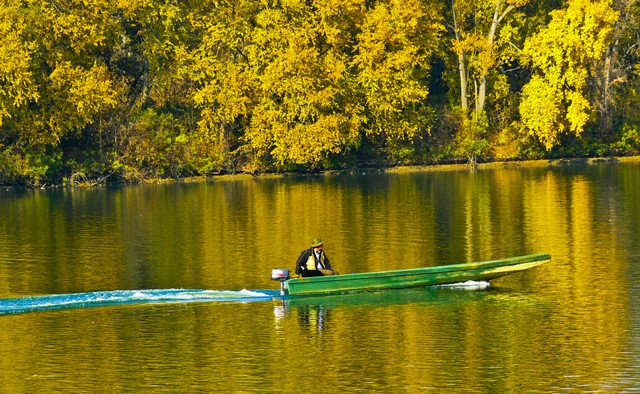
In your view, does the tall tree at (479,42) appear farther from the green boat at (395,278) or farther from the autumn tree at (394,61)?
the green boat at (395,278)

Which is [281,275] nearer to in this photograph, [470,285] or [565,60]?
[470,285]

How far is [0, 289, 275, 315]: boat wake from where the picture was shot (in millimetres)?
38344

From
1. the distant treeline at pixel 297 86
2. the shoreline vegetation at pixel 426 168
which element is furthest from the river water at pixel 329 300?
the shoreline vegetation at pixel 426 168

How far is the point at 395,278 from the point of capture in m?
38.6

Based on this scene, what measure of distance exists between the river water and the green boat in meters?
0.40

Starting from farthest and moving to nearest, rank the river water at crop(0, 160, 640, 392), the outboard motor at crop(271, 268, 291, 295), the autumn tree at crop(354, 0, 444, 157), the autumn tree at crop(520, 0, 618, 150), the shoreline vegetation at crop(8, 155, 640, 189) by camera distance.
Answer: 1. the autumn tree at crop(520, 0, 618, 150)
2. the shoreline vegetation at crop(8, 155, 640, 189)
3. the autumn tree at crop(354, 0, 444, 157)
4. the outboard motor at crop(271, 268, 291, 295)
5. the river water at crop(0, 160, 640, 392)

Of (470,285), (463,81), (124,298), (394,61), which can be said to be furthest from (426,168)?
(124,298)

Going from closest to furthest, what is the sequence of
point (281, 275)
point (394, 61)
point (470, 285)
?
point (281, 275) → point (470, 285) → point (394, 61)

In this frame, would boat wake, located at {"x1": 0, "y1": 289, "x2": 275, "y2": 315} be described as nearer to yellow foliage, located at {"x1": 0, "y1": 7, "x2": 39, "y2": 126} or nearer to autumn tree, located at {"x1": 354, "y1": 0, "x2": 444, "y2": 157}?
yellow foliage, located at {"x1": 0, "y1": 7, "x2": 39, "y2": 126}

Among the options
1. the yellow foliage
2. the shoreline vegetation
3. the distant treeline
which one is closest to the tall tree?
the distant treeline

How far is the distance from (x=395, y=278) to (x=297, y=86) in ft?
168

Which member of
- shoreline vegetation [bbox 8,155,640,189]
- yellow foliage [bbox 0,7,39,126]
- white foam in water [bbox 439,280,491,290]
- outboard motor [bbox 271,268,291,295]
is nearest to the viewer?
outboard motor [bbox 271,268,291,295]

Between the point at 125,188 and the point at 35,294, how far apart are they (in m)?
45.9

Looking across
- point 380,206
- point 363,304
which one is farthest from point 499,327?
point 380,206
